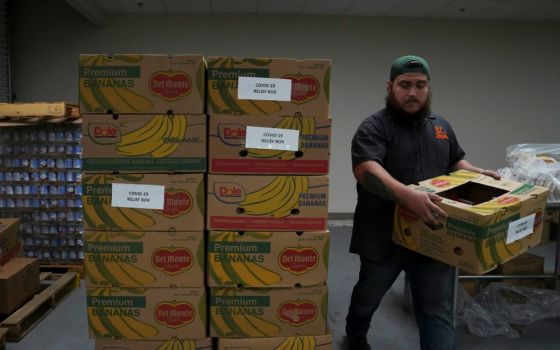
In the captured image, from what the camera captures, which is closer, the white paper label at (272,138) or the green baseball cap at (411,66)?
the white paper label at (272,138)

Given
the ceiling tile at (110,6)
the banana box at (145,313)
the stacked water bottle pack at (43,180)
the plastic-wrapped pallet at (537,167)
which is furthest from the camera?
the ceiling tile at (110,6)

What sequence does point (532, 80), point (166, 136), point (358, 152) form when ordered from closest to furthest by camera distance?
point (166, 136)
point (358, 152)
point (532, 80)

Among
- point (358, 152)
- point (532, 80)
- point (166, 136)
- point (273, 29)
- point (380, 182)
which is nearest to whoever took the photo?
point (166, 136)

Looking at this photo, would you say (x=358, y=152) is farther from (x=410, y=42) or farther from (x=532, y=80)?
(x=532, y=80)

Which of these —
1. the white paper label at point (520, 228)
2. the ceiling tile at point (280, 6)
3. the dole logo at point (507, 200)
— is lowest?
the white paper label at point (520, 228)

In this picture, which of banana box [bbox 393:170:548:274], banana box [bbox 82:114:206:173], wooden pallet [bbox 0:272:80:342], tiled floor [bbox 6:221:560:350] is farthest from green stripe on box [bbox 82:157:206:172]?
wooden pallet [bbox 0:272:80:342]

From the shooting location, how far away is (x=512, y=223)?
4.29 ft

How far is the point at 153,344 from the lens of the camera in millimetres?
1371

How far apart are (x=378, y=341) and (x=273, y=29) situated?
3.52 metres

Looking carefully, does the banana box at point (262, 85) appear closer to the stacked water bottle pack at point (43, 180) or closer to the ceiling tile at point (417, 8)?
the stacked water bottle pack at point (43, 180)

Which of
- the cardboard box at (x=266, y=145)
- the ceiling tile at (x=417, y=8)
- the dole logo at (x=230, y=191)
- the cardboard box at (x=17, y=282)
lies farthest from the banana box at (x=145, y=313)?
the ceiling tile at (x=417, y=8)

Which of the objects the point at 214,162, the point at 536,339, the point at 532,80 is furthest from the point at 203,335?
the point at 532,80

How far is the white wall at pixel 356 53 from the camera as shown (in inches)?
168

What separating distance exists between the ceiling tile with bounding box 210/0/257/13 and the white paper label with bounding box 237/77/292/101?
119 inches
